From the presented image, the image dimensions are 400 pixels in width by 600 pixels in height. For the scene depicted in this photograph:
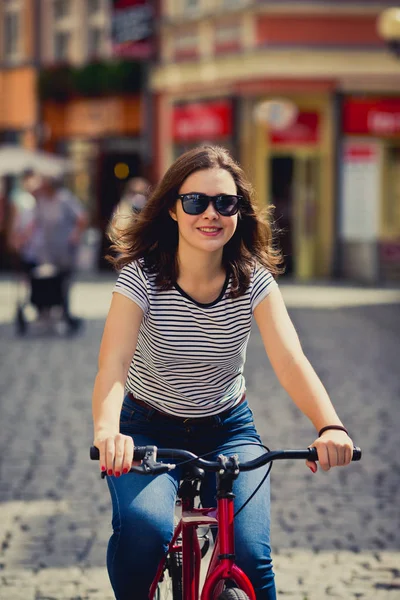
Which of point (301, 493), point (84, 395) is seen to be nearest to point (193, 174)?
point (301, 493)

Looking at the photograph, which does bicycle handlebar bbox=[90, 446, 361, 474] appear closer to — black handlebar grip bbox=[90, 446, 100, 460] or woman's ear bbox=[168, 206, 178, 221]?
black handlebar grip bbox=[90, 446, 100, 460]

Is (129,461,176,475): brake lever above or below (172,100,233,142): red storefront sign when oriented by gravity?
below

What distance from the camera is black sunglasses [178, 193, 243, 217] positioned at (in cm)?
Result: 365

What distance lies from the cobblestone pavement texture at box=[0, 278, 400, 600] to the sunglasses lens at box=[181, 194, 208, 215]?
6.35 feet

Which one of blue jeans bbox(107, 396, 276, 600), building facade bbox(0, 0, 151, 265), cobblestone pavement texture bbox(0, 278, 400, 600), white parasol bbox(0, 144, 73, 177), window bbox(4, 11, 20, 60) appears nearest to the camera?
blue jeans bbox(107, 396, 276, 600)

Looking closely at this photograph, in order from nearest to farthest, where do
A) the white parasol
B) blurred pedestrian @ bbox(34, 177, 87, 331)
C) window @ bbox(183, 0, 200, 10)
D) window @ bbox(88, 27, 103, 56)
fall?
1. blurred pedestrian @ bbox(34, 177, 87, 331)
2. the white parasol
3. window @ bbox(183, 0, 200, 10)
4. window @ bbox(88, 27, 103, 56)

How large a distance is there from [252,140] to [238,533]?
894 inches

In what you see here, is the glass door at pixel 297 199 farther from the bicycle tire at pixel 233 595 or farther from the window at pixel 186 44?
the bicycle tire at pixel 233 595

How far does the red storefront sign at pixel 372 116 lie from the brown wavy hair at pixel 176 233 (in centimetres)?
2194

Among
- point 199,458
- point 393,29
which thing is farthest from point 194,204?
point 393,29

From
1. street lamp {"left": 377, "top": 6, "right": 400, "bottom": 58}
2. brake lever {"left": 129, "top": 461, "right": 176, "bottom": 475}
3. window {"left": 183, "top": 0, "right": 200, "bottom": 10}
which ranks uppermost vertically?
window {"left": 183, "top": 0, "right": 200, "bottom": 10}

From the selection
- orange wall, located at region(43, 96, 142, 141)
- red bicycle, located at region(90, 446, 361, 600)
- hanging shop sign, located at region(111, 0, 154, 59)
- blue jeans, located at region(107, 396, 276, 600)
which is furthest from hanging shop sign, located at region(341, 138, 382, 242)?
red bicycle, located at region(90, 446, 361, 600)

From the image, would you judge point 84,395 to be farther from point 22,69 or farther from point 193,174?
point 22,69

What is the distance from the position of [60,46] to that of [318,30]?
8944 millimetres
